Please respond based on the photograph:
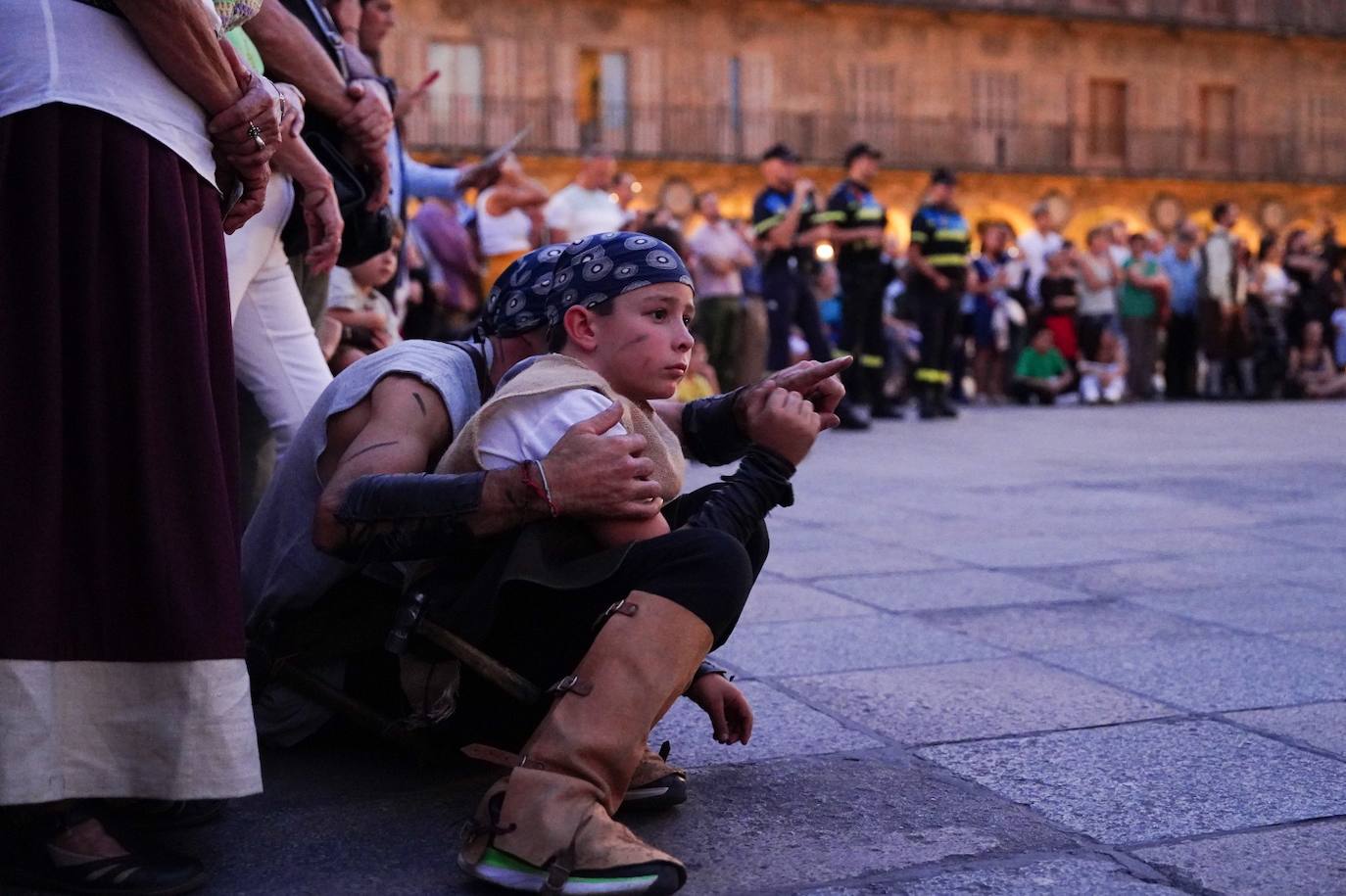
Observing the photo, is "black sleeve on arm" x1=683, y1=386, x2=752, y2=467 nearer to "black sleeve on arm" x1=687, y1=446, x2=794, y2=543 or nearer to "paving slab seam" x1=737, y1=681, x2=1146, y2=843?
"black sleeve on arm" x1=687, y1=446, x2=794, y2=543

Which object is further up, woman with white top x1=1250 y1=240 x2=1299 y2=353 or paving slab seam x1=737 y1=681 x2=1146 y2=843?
paving slab seam x1=737 y1=681 x2=1146 y2=843

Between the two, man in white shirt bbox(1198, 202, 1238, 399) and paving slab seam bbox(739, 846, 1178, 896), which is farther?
man in white shirt bbox(1198, 202, 1238, 399)

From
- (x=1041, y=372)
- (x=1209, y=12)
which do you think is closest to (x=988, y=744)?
(x=1041, y=372)

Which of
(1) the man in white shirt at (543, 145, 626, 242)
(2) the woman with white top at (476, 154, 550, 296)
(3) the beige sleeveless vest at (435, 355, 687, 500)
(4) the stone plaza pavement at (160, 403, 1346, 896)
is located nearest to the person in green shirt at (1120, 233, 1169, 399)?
(1) the man in white shirt at (543, 145, 626, 242)

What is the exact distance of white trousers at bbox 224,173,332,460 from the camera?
149 inches

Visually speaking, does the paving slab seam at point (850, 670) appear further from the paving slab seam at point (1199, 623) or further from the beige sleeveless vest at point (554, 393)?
the beige sleeveless vest at point (554, 393)

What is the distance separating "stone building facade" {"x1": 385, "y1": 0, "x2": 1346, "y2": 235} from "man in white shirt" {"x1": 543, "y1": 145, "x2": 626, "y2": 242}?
2297 cm

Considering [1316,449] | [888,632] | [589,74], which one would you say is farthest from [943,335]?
[589,74]

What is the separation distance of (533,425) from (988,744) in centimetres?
116

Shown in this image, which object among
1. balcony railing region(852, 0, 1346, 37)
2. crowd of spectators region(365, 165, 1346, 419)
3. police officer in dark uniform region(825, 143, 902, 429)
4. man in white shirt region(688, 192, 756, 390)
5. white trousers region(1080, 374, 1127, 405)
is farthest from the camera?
balcony railing region(852, 0, 1346, 37)

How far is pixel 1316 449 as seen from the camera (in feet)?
35.4

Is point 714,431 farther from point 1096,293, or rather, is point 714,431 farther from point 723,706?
point 1096,293

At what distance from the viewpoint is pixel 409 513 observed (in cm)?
269

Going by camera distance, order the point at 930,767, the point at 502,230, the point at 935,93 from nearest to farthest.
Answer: the point at 930,767, the point at 502,230, the point at 935,93
